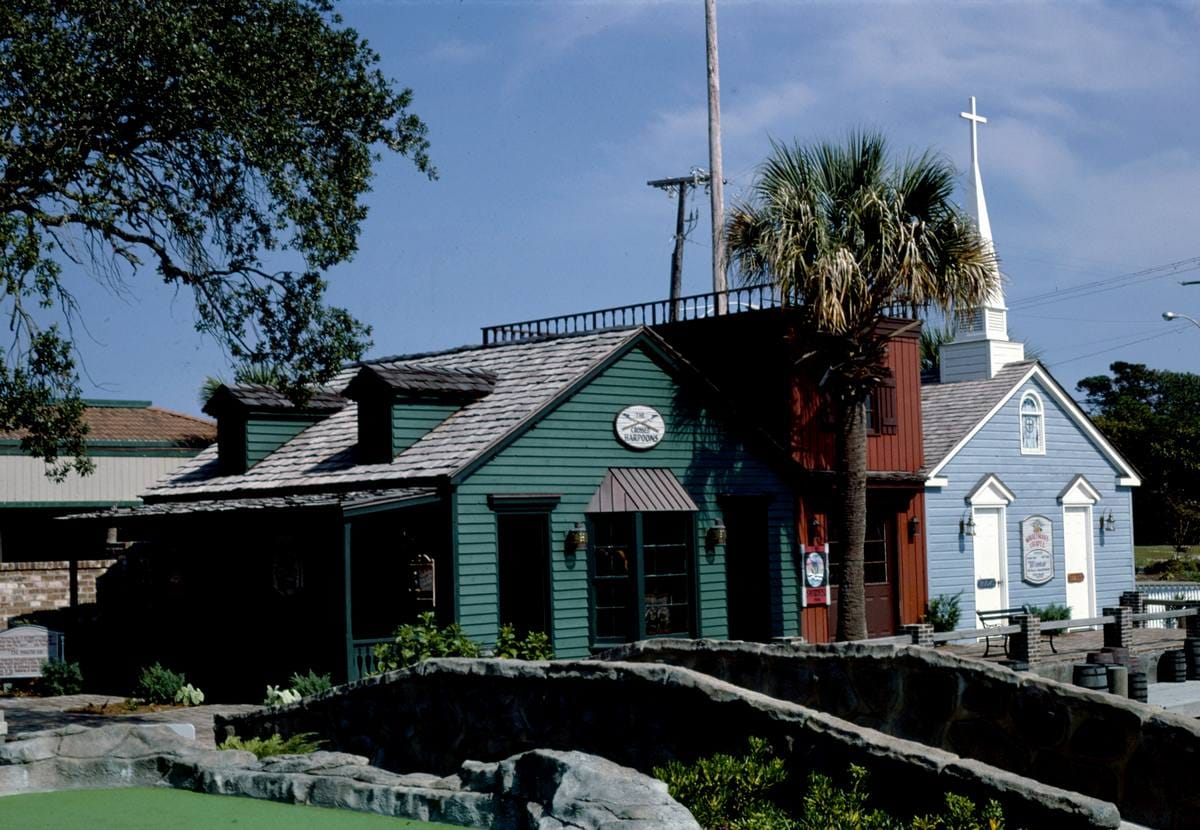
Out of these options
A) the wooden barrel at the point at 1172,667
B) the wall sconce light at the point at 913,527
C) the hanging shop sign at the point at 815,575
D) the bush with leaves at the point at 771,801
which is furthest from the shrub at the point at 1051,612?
the bush with leaves at the point at 771,801

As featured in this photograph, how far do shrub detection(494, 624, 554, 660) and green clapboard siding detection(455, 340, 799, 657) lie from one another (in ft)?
5.84

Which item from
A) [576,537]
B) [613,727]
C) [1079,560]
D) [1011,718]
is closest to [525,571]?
[576,537]

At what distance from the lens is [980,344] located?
29453 mm

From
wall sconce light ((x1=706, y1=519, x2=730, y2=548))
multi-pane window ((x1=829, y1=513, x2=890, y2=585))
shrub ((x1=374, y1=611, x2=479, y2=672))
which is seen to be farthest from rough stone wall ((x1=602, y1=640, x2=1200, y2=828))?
multi-pane window ((x1=829, y1=513, x2=890, y2=585))

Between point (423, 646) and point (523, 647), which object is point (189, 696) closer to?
point (423, 646)

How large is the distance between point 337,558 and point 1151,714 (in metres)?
11.8

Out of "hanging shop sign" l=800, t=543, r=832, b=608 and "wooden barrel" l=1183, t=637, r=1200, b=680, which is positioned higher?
"hanging shop sign" l=800, t=543, r=832, b=608

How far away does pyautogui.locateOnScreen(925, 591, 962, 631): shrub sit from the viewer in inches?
1016

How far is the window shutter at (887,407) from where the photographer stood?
25.5 m

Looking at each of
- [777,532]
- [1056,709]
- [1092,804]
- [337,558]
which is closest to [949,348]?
[777,532]

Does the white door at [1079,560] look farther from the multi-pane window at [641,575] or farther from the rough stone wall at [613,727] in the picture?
the rough stone wall at [613,727]

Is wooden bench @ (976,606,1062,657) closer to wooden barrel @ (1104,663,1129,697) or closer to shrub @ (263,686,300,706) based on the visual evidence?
wooden barrel @ (1104,663,1129,697)

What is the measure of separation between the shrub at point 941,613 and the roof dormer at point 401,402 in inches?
385

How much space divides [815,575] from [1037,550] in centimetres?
689
